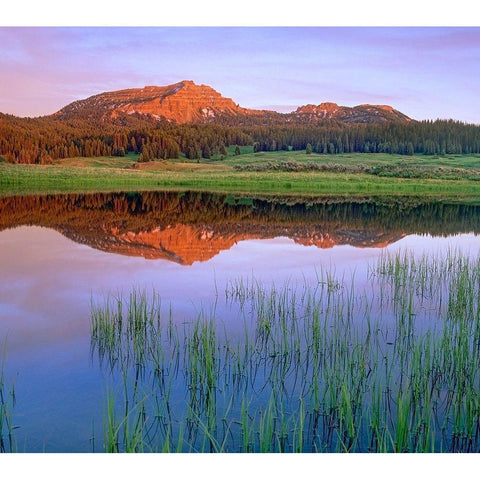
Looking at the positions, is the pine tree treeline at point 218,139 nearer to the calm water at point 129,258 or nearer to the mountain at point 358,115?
the mountain at point 358,115

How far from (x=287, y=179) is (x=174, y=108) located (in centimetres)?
10235

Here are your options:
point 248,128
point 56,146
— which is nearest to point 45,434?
point 56,146

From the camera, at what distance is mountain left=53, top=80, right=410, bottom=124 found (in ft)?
292

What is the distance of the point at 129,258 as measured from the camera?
41.5ft

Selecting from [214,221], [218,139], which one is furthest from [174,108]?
[214,221]

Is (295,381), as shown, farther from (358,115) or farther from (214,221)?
(358,115)

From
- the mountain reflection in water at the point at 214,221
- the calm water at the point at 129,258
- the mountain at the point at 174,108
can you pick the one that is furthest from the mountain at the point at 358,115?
the calm water at the point at 129,258

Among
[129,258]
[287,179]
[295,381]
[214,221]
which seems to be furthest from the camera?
[287,179]

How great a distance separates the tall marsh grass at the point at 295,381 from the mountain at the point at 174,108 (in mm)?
62005

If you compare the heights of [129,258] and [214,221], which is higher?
[214,221]

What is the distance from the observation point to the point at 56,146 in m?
58.8

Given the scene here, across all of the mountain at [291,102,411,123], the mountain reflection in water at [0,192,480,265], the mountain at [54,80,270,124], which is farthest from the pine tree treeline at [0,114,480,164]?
the mountain at [54,80,270,124]

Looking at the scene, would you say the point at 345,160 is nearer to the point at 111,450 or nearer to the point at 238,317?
the point at 238,317
